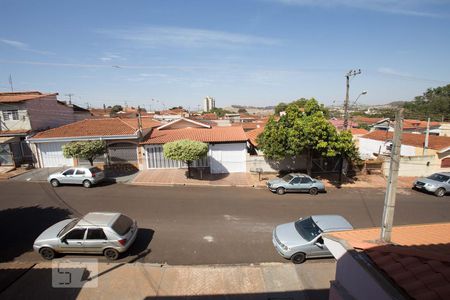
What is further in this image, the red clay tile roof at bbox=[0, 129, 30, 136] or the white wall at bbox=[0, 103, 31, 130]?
the white wall at bbox=[0, 103, 31, 130]

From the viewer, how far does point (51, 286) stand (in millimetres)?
7926

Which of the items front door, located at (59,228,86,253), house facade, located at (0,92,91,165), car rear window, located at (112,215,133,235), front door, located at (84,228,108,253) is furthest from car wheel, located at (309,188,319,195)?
house facade, located at (0,92,91,165)

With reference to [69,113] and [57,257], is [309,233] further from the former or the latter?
[69,113]

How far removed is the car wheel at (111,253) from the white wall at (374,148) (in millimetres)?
25121

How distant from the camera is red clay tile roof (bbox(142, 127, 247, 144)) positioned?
21050 millimetres

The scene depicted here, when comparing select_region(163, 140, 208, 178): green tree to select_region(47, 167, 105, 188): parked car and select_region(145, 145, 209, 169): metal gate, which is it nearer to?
select_region(145, 145, 209, 169): metal gate

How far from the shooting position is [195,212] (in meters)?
13.2

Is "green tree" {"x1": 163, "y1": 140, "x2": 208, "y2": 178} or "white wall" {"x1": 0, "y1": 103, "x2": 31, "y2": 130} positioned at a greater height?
"white wall" {"x1": 0, "y1": 103, "x2": 31, "y2": 130}

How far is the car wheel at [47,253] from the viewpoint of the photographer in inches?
357

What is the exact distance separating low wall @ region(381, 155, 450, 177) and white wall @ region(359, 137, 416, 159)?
4.17 m

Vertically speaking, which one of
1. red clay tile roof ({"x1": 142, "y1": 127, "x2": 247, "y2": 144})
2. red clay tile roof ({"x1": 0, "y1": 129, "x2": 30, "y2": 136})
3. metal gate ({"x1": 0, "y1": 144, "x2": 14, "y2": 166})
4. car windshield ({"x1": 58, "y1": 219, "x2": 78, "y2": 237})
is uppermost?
red clay tile roof ({"x1": 0, "y1": 129, "x2": 30, "y2": 136})

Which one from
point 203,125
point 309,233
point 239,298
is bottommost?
point 239,298

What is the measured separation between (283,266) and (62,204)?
1267cm

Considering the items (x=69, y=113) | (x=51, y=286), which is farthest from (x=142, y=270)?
(x=69, y=113)
